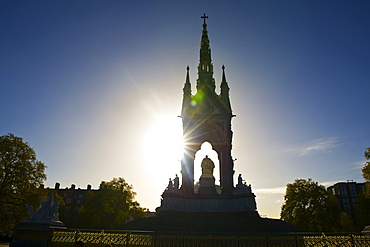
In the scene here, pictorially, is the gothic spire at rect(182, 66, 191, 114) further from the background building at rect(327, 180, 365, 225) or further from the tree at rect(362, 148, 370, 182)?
the background building at rect(327, 180, 365, 225)

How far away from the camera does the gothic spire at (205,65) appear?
113 feet

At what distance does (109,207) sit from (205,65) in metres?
27.5

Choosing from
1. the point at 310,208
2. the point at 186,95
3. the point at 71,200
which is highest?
the point at 186,95

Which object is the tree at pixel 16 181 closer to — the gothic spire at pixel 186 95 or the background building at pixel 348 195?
the gothic spire at pixel 186 95

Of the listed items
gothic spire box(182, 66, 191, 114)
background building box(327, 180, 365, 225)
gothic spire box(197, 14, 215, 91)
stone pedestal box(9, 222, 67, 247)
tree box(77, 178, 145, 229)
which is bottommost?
stone pedestal box(9, 222, 67, 247)

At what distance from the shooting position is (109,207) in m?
→ 43.4

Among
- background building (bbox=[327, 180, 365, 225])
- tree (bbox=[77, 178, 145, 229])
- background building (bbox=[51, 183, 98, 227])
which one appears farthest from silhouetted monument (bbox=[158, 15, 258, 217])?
background building (bbox=[327, 180, 365, 225])

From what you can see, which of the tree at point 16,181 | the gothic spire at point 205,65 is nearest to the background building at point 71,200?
the tree at point 16,181

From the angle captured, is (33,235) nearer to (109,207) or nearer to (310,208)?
(109,207)

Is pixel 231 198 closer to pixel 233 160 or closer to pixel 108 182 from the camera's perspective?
pixel 233 160

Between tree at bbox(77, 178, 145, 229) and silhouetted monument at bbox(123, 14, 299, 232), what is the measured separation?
18465mm

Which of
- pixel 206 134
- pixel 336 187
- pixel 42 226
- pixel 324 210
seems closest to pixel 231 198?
pixel 206 134

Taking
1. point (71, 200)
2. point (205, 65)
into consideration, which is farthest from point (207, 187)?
point (71, 200)

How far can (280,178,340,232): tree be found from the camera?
43531mm
